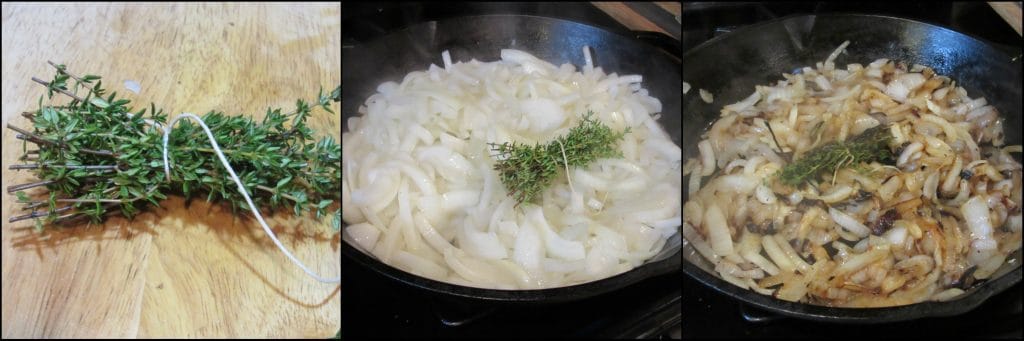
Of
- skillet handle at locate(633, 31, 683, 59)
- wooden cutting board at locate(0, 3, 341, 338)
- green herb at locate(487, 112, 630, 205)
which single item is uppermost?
skillet handle at locate(633, 31, 683, 59)

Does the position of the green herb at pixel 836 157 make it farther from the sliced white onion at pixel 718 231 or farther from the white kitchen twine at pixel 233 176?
the white kitchen twine at pixel 233 176

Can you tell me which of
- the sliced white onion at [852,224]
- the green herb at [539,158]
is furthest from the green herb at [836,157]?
the green herb at [539,158]

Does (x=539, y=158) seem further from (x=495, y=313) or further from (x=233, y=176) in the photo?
(x=233, y=176)

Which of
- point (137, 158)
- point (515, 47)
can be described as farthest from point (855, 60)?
point (137, 158)

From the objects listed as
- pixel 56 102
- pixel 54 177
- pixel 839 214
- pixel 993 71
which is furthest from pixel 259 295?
pixel 993 71

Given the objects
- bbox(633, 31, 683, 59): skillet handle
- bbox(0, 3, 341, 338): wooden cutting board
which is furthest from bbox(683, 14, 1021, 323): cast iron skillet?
bbox(0, 3, 341, 338): wooden cutting board

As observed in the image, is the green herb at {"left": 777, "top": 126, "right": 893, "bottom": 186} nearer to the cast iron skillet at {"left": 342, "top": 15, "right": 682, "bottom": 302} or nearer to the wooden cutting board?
the cast iron skillet at {"left": 342, "top": 15, "right": 682, "bottom": 302}
